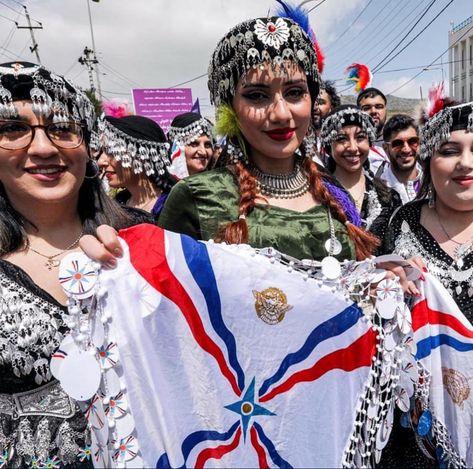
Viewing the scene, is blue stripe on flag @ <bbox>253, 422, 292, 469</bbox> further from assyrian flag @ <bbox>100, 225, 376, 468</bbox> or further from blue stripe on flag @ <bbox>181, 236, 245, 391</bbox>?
blue stripe on flag @ <bbox>181, 236, 245, 391</bbox>

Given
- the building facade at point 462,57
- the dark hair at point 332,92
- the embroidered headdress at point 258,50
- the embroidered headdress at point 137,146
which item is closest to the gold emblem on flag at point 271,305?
the embroidered headdress at point 258,50

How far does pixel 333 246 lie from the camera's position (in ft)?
5.17

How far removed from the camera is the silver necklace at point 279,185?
167 cm

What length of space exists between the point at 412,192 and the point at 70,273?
3516 mm

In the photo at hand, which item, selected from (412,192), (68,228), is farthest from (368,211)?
(68,228)

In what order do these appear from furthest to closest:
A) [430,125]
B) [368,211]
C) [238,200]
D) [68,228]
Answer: [368,211] → [430,125] → [238,200] → [68,228]

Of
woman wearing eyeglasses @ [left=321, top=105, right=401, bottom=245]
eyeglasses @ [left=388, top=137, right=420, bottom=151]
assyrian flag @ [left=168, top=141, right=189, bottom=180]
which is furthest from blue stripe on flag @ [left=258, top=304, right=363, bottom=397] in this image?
assyrian flag @ [left=168, top=141, right=189, bottom=180]

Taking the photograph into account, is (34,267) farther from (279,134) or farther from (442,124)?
(442,124)

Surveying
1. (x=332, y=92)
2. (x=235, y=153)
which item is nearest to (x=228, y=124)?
(x=235, y=153)

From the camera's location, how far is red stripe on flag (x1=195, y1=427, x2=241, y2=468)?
123 cm

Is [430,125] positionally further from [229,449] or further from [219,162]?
[229,449]

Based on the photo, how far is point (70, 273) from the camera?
3.68ft

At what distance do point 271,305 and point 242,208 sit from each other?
394 mm

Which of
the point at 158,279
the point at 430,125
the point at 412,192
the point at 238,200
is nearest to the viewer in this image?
the point at 158,279
